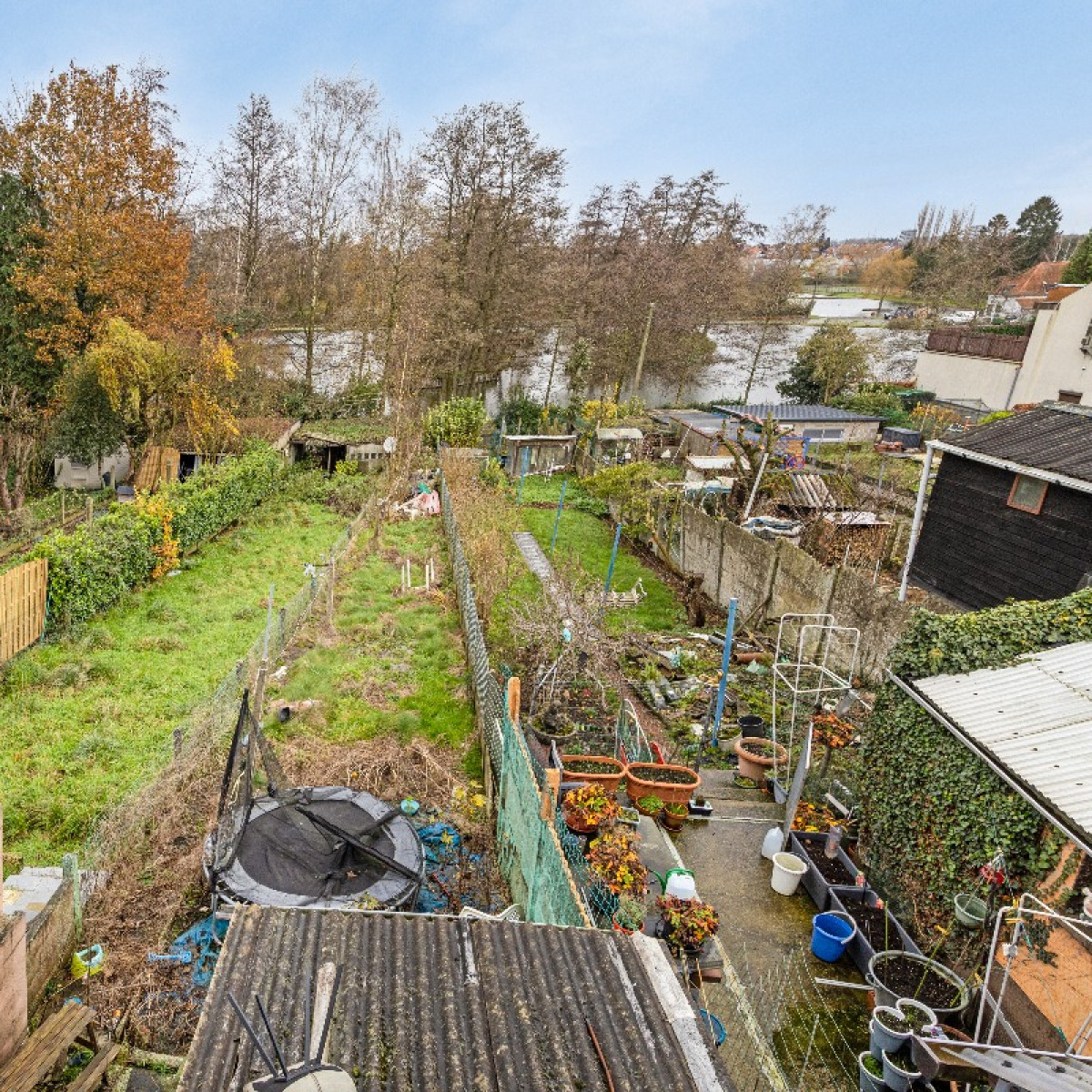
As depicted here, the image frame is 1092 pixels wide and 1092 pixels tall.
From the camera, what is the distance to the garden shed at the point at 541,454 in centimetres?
2666

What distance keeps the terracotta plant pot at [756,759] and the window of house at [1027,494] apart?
531cm

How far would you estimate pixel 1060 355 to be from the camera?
82.3 ft

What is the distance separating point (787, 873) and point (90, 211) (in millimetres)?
22725

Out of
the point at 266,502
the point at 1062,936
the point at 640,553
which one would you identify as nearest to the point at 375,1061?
the point at 1062,936

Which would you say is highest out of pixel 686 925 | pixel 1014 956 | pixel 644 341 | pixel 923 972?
pixel 644 341

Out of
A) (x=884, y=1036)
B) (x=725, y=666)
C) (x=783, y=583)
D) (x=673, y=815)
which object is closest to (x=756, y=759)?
(x=725, y=666)

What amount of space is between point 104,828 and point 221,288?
90.4 feet

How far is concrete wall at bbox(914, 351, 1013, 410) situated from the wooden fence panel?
30.7 meters

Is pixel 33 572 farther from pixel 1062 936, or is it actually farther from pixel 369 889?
pixel 1062 936

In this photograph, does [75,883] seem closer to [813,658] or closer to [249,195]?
[813,658]

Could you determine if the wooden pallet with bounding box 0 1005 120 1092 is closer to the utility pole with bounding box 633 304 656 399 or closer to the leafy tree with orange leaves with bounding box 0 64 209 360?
the leafy tree with orange leaves with bounding box 0 64 209 360

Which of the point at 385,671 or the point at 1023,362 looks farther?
the point at 1023,362

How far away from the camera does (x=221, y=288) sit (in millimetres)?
29812

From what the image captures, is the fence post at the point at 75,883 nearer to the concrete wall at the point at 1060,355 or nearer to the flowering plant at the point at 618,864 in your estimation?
the flowering plant at the point at 618,864
